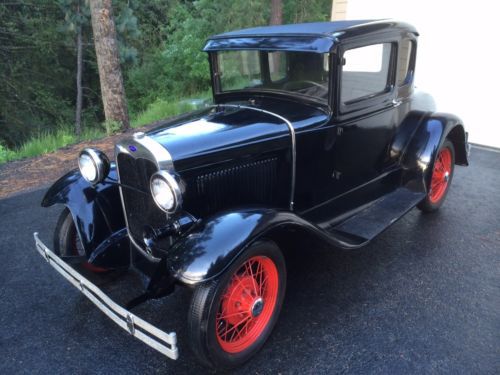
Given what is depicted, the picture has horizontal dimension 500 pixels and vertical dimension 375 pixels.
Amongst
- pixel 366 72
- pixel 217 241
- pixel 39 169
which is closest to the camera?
pixel 217 241

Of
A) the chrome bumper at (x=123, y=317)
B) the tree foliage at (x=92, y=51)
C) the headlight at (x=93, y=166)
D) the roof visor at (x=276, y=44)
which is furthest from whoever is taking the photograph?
the tree foliage at (x=92, y=51)

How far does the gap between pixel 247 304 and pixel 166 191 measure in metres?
0.79

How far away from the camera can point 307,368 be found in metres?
2.27

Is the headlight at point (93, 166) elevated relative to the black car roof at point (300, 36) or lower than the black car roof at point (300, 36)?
lower

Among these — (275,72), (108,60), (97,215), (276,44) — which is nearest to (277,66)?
(275,72)

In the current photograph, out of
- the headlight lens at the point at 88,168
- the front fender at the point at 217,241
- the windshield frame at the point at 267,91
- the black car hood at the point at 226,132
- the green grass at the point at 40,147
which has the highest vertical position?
the windshield frame at the point at 267,91

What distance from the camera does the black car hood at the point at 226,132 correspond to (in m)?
2.38

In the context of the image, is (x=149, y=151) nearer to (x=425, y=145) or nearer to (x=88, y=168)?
(x=88, y=168)

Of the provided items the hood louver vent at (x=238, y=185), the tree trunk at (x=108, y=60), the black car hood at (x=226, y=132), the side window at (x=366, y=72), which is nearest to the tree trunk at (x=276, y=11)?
the tree trunk at (x=108, y=60)

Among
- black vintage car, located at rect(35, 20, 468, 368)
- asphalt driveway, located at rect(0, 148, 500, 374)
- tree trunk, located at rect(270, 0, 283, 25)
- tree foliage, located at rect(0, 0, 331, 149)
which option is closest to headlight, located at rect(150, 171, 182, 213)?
black vintage car, located at rect(35, 20, 468, 368)

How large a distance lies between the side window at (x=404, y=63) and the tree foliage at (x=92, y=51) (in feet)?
29.7

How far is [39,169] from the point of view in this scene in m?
5.55

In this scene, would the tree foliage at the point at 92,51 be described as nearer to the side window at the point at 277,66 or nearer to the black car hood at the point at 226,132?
the side window at the point at 277,66

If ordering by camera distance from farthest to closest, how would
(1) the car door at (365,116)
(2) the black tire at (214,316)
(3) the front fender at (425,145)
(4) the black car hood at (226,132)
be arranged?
(3) the front fender at (425,145) → (1) the car door at (365,116) → (4) the black car hood at (226,132) → (2) the black tire at (214,316)
